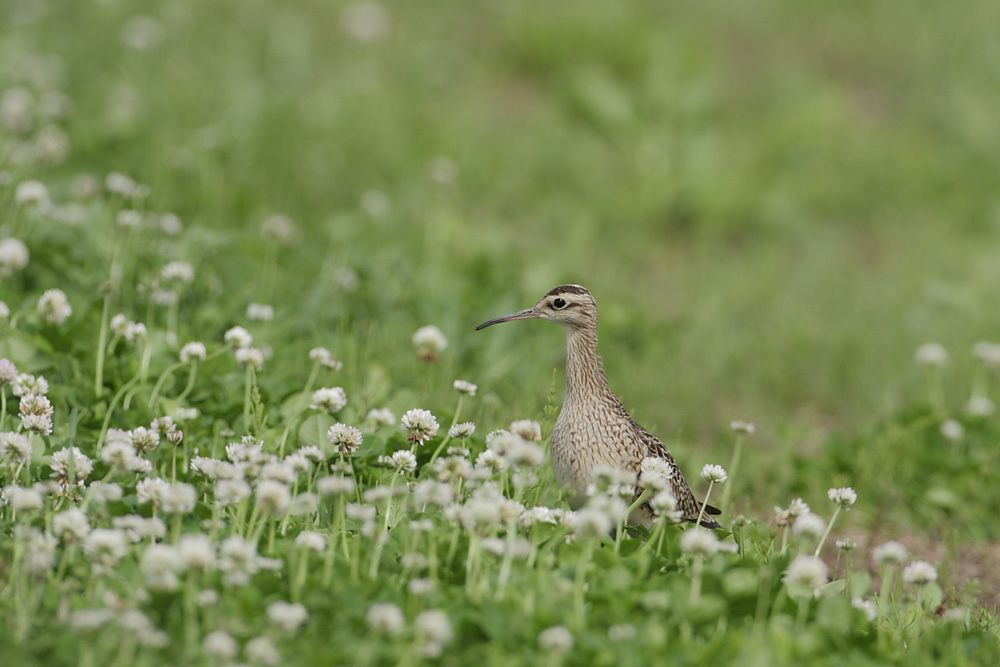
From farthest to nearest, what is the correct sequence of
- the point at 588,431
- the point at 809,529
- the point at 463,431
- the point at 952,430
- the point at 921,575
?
1. the point at 952,430
2. the point at 588,431
3. the point at 463,431
4. the point at 921,575
5. the point at 809,529

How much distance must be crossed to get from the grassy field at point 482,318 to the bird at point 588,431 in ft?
0.55

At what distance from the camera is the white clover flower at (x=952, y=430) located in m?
5.58

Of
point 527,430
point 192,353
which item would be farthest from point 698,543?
point 192,353

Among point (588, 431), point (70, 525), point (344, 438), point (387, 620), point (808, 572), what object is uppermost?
point (588, 431)

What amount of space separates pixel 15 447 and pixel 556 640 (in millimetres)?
1654

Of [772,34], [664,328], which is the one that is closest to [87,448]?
[664,328]

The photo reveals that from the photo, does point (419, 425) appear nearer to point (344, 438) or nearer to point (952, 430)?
point (344, 438)

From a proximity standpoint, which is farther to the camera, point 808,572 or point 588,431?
point 588,431

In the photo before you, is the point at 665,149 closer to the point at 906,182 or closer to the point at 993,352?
the point at 906,182

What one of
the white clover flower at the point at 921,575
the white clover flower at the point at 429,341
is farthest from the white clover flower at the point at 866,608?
the white clover flower at the point at 429,341

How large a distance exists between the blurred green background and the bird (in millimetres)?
690

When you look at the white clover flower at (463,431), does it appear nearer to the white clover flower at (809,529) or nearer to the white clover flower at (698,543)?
the white clover flower at (698,543)

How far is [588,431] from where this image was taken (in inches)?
155

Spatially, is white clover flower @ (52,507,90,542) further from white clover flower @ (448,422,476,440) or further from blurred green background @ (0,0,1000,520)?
blurred green background @ (0,0,1000,520)
